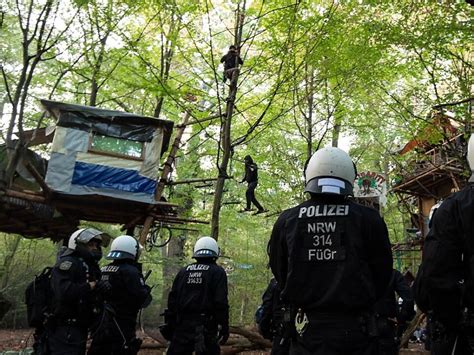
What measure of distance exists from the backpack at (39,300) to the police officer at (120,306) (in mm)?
903

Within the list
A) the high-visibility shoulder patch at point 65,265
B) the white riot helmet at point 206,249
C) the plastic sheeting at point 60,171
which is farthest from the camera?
the plastic sheeting at point 60,171

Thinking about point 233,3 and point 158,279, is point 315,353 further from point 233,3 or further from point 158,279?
point 158,279

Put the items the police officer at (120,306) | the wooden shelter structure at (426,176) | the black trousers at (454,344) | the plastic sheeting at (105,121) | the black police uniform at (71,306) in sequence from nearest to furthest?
the black trousers at (454,344) < the black police uniform at (71,306) < the police officer at (120,306) < the plastic sheeting at (105,121) < the wooden shelter structure at (426,176)

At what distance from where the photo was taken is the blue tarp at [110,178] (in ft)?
38.5

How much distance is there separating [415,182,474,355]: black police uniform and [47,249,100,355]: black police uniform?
3854 millimetres

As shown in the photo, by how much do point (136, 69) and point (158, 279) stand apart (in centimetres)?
2142

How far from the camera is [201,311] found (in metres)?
6.72

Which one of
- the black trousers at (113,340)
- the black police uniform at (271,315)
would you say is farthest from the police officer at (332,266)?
the black trousers at (113,340)

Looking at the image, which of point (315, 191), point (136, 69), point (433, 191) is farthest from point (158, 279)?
point (315, 191)

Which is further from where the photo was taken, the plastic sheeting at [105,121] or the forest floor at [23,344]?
the plastic sheeting at [105,121]

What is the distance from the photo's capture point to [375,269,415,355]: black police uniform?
7032 millimetres

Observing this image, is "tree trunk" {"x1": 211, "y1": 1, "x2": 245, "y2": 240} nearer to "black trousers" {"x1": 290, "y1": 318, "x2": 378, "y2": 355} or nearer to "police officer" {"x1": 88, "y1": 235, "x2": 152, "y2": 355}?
"police officer" {"x1": 88, "y1": 235, "x2": 152, "y2": 355}

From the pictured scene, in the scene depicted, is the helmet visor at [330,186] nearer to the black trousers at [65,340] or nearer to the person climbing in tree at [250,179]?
the black trousers at [65,340]

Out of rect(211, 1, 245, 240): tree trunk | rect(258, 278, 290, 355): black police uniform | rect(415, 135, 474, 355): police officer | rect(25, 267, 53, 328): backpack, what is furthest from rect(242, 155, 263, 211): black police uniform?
rect(415, 135, 474, 355): police officer
